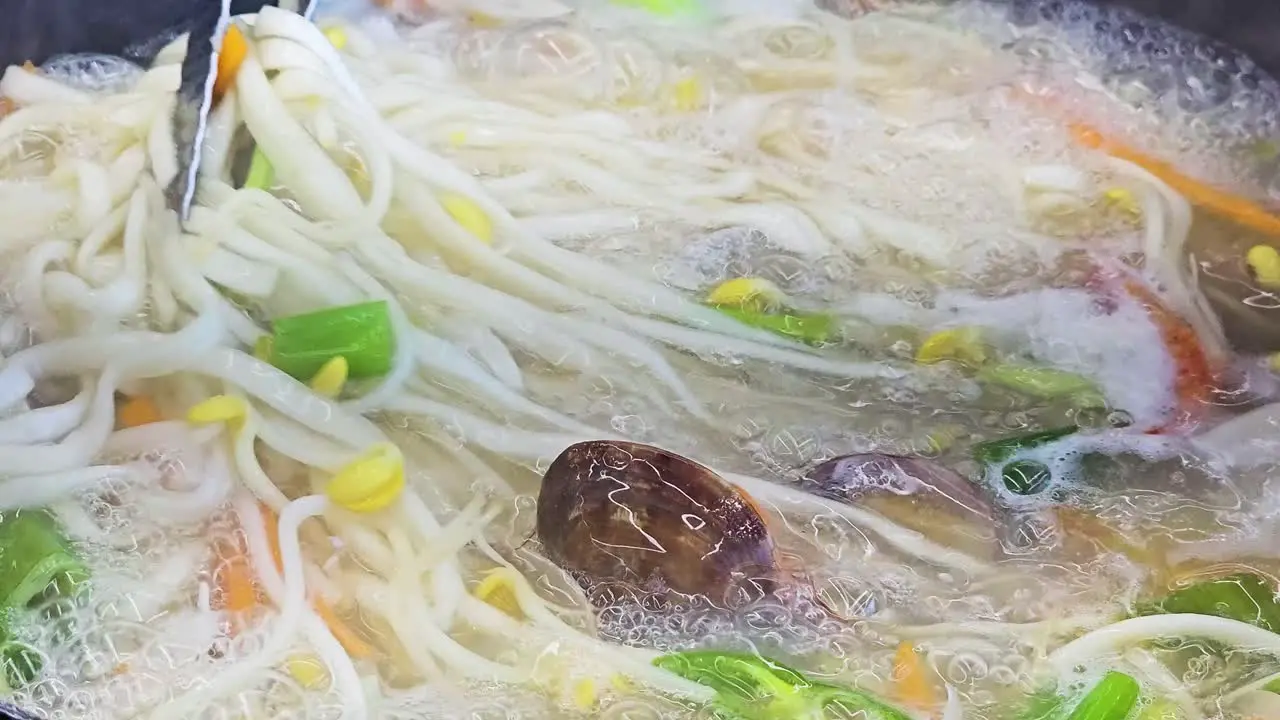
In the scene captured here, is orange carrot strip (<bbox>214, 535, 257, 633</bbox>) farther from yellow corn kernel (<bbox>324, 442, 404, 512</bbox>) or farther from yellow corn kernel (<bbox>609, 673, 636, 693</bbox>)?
yellow corn kernel (<bbox>609, 673, 636, 693</bbox>)

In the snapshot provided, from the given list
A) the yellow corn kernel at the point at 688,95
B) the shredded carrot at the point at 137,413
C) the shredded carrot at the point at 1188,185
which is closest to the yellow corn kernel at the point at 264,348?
the shredded carrot at the point at 137,413

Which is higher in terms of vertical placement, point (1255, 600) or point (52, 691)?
point (1255, 600)

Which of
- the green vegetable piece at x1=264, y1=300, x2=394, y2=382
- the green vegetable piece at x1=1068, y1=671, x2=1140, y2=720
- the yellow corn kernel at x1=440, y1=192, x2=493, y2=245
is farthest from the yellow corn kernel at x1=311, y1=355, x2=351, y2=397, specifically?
the green vegetable piece at x1=1068, y1=671, x2=1140, y2=720

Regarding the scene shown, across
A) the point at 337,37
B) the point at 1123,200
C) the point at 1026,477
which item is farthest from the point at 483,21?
the point at 1026,477

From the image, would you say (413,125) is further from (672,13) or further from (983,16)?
(983,16)

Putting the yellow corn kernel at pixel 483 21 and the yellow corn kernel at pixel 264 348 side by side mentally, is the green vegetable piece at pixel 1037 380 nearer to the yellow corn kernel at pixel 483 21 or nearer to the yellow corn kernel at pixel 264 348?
the yellow corn kernel at pixel 264 348

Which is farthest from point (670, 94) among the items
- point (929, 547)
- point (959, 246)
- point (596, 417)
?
point (929, 547)

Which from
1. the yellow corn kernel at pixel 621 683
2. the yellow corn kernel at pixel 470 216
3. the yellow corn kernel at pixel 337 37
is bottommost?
the yellow corn kernel at pixel 621 683

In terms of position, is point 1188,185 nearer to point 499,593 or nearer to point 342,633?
point 499,593
